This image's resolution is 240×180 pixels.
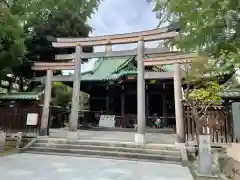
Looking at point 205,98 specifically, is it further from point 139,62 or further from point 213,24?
point 213,24

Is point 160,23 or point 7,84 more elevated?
point 160,23

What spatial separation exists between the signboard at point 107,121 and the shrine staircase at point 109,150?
7.30 meters

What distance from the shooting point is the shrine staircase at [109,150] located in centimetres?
835

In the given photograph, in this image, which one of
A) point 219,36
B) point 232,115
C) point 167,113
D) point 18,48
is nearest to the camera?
point 219,36

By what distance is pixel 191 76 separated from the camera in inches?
368

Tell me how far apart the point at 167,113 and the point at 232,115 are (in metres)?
9.43

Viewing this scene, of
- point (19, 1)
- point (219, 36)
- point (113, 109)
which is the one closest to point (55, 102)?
point (113, 109)

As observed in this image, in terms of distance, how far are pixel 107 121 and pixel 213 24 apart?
14.0 metres

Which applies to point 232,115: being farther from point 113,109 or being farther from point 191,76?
point 113,109

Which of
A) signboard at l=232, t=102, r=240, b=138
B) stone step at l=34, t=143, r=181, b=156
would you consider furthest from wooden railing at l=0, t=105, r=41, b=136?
signboard at l=232, t=102, r=240, b=138

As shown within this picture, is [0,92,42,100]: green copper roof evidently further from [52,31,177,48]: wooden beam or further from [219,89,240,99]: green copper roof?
[219,89,240,99]: green copper roof

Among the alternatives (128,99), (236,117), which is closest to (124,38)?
(236,117)

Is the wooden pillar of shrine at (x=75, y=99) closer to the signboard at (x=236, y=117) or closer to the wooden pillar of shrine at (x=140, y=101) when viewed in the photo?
the wooden pillar of shrine at (x=140, y=101)

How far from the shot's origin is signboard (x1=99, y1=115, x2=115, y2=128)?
1726 cm
